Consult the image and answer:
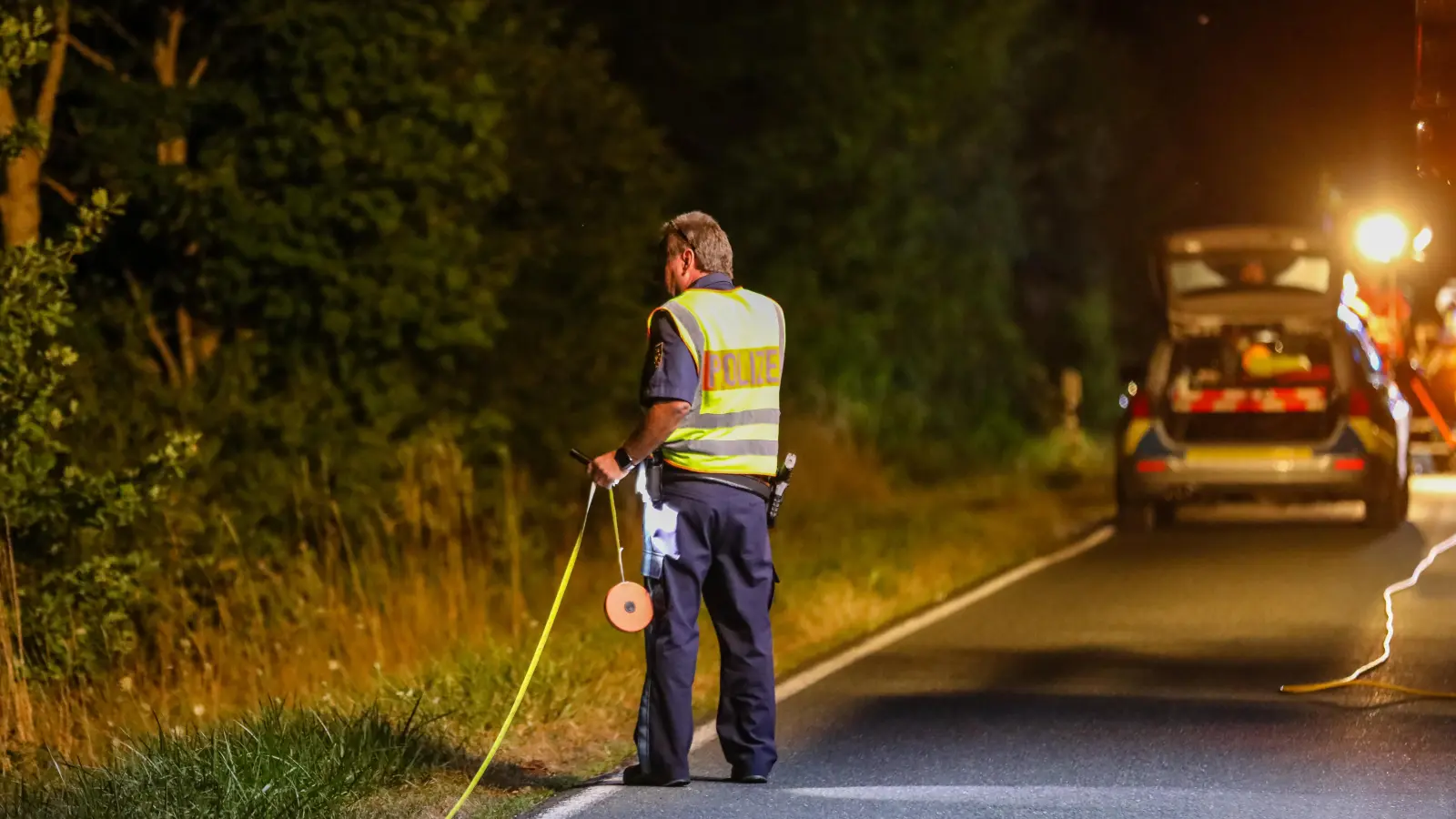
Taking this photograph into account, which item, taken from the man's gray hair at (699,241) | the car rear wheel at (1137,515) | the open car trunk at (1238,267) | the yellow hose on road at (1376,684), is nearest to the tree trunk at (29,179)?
the man's gray hair at (699,241)

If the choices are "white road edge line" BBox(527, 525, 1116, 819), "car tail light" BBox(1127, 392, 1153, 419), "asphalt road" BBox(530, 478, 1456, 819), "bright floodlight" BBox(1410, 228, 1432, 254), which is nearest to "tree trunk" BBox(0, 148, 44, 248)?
"white road edge line" BBox(527, 525, 1116, 819)

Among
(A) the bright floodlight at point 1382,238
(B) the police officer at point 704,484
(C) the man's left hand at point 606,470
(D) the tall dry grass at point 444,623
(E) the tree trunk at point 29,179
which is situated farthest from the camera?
(A) the bright floodlight at point 1382,238

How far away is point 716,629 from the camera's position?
8.55m

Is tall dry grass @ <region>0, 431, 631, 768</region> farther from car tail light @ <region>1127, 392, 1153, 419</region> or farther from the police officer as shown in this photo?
car tail light @ <region>1127, 392, 1153, 419</region>

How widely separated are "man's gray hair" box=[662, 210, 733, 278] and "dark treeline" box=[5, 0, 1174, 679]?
0.42 feet

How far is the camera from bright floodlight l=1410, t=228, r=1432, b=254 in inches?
1069

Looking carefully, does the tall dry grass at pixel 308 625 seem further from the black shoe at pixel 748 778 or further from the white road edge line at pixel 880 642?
the black shoe at pixel 748 778

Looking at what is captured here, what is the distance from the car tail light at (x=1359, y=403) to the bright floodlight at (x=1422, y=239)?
8858 millimetres

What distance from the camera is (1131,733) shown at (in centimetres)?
978

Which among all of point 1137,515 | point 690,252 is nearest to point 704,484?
point 690,252

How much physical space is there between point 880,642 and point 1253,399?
6.72 m

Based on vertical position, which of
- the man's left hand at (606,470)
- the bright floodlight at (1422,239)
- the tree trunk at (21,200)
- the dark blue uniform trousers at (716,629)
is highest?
the tree trunk at (21,200)

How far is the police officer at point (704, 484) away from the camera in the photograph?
8.26 metres

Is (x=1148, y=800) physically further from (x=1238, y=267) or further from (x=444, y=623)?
(x=1238, y=267)
